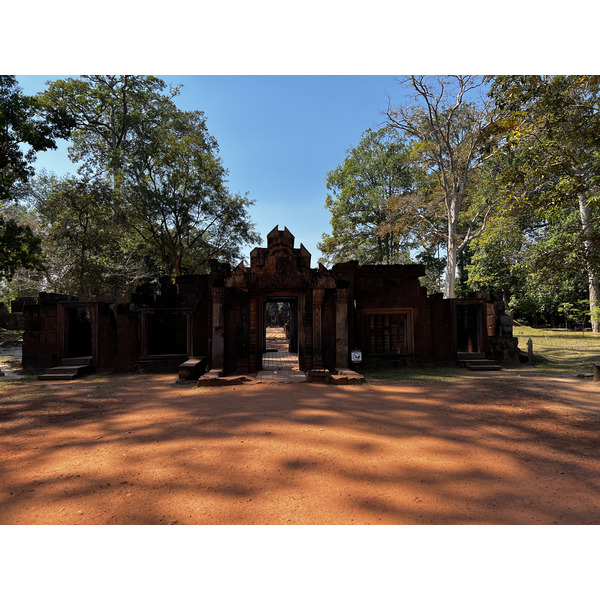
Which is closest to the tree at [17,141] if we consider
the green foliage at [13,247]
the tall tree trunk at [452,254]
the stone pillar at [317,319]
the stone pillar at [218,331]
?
the green foliage at [13,247]

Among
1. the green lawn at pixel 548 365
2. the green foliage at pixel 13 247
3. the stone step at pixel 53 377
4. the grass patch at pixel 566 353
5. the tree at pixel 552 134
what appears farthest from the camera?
the green foliage at pixel 13 247

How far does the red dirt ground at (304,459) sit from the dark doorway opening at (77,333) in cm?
594

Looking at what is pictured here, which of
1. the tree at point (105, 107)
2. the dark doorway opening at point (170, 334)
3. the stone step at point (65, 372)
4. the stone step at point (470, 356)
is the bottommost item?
the stone step at point (65, 372)

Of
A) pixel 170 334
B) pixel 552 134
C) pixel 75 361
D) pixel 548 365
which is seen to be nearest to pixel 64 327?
pixel 75 361

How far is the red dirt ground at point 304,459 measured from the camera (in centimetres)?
267

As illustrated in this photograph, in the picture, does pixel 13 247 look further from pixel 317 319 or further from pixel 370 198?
pixel 370 198

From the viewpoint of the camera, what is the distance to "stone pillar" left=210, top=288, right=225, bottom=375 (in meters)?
9.38

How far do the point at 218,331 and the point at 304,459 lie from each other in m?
Result: 6.52

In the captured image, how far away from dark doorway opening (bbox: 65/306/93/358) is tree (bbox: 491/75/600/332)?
1587cm

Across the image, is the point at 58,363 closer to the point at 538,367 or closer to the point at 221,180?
the point at 221,180

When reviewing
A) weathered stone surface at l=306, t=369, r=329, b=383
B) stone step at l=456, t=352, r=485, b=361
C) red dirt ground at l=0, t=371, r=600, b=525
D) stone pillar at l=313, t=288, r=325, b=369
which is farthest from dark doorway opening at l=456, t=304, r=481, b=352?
weathered stone surface at l=306, t=369, r=329, b=383

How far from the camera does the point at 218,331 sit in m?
9.49

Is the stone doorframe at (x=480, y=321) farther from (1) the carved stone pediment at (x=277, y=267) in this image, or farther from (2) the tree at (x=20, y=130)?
(2) the tree at (x=20, y=130)

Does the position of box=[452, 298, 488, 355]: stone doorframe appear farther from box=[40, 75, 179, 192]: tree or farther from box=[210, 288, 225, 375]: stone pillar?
box=[40, 75, 179, 192]: tree
